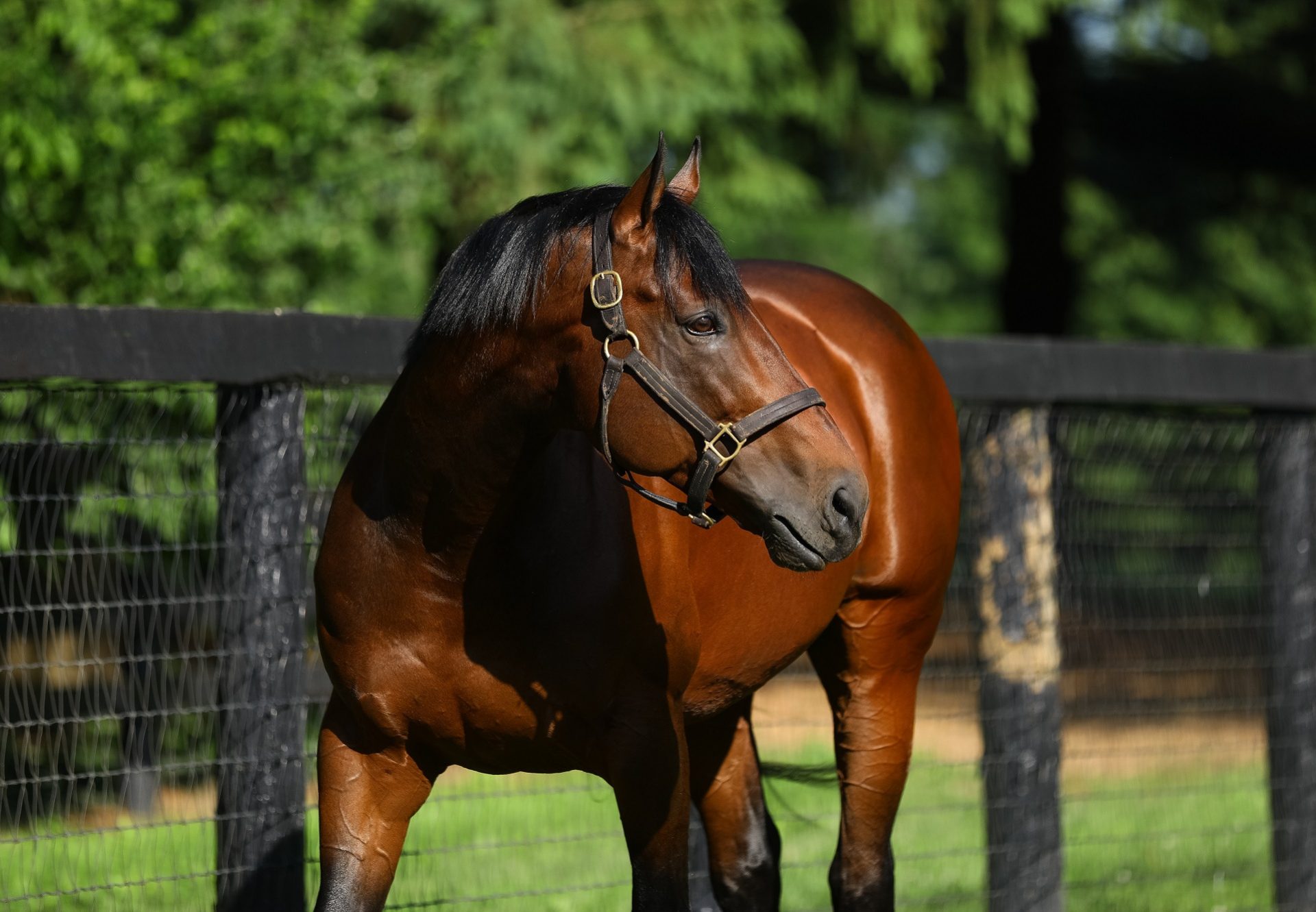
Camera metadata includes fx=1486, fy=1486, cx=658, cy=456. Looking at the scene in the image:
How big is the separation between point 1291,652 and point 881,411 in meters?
2.47

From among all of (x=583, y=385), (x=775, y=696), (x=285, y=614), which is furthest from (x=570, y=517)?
(x=775, y=696)

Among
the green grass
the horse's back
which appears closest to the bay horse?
the horse's back

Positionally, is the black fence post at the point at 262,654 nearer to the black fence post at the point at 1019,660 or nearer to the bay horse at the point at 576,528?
the bay horse at the point at 576,528

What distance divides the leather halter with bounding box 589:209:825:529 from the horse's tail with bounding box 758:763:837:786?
1649 mm

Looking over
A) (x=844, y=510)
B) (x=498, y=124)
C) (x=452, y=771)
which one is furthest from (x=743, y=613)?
(x=498, y=124)

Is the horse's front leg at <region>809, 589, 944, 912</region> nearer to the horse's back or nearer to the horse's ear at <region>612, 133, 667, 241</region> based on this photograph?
the horse's back

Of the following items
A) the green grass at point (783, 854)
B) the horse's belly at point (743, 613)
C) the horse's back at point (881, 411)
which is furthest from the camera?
the green grass at point (783, 854)

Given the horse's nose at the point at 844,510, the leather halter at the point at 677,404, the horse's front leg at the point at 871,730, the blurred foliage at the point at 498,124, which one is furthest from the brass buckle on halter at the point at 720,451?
the blurred foliage at the point at 498,124

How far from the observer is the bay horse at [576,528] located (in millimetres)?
2330

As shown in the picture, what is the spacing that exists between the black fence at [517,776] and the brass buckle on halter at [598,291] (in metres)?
1.33

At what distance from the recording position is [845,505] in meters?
2.30

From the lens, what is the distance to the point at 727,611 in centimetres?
300

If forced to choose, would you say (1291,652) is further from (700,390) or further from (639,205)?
(639,205)

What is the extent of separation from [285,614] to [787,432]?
5.38ft
